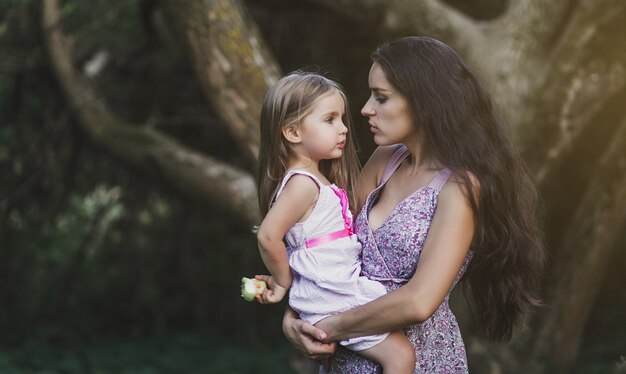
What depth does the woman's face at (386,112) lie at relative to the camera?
2.74 metres

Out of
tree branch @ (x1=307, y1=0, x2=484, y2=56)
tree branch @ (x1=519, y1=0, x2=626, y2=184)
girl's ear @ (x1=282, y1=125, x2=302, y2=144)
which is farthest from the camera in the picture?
tree branch @ (x1=519, y1=0, x2=626, y2=184)

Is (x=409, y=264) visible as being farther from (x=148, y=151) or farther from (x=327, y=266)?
(x=148, y=151)

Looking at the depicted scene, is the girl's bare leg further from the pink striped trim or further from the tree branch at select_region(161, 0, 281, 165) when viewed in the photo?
the tree branch at select_region(161, 0, 281, 165)

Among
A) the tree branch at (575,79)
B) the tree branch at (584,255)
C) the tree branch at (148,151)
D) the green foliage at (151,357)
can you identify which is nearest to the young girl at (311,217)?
the tree branch at (148,151)

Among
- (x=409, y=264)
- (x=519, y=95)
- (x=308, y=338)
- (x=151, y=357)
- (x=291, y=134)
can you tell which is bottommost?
(x=151, y=357)

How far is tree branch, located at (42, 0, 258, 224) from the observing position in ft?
17.1

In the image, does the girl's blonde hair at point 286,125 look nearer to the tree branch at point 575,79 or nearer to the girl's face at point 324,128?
the girl's face at point 324,128

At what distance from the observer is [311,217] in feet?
9.12

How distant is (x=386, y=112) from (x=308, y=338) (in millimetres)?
625

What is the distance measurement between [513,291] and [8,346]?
576 centimetres

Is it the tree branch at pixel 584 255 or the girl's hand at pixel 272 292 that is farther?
the tree branch at pixel 584 255

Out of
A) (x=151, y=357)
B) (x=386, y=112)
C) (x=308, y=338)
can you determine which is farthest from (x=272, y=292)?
(x=151, y=357)

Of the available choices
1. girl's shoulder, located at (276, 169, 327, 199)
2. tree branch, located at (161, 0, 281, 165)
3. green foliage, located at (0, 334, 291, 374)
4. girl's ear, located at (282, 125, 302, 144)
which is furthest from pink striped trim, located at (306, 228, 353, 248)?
green foliage, located at (0, 334, 291, 374)

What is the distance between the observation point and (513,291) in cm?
295
